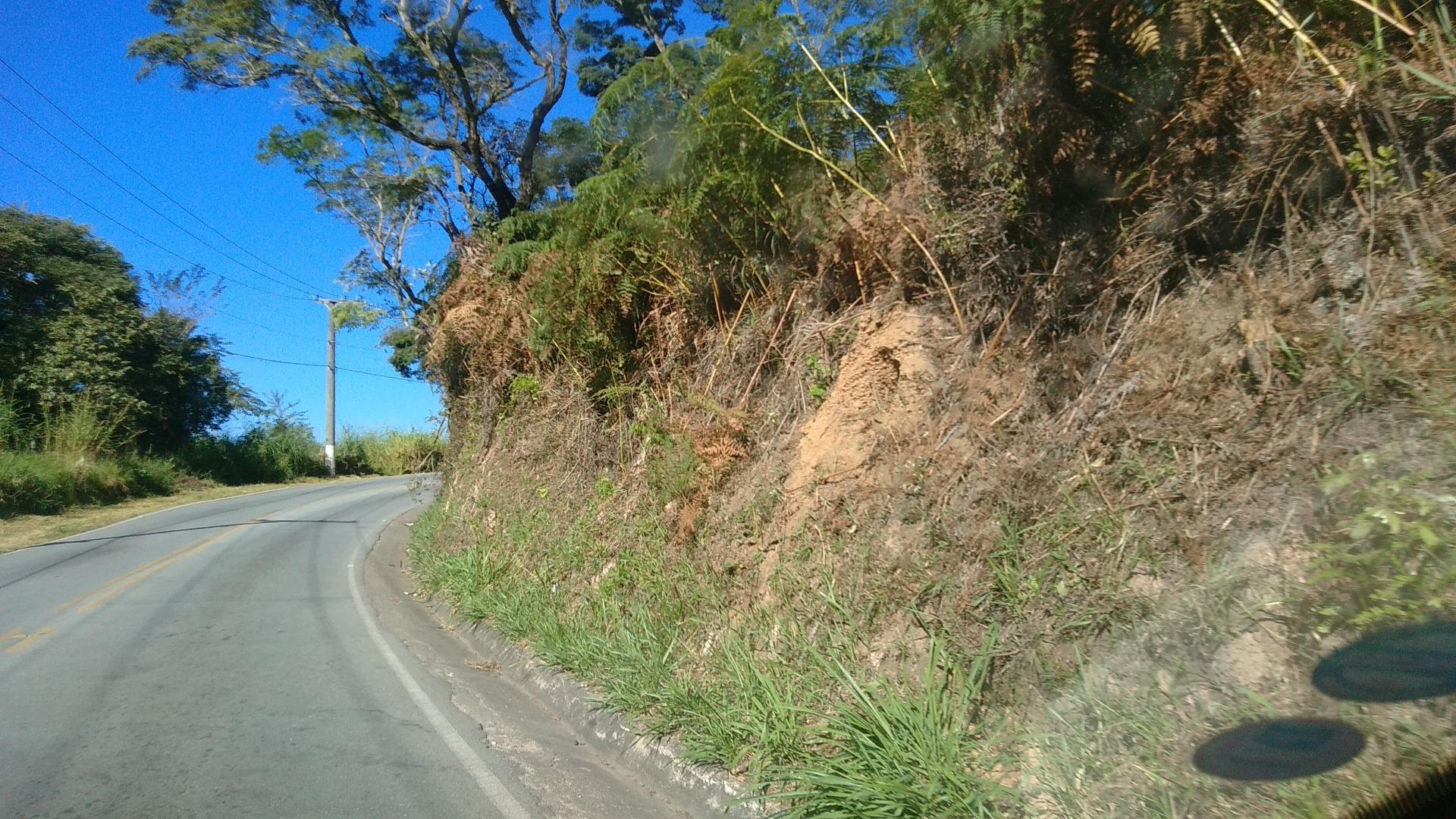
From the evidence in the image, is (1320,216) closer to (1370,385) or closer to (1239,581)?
(1370,385)

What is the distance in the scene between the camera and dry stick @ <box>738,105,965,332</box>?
6719 mm

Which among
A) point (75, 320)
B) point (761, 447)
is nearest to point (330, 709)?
point (761, 447)

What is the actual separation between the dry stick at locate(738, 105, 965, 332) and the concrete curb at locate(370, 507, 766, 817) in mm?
3420

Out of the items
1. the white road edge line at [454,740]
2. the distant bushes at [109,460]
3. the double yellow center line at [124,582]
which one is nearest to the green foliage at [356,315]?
the distant bushes at [109,460]

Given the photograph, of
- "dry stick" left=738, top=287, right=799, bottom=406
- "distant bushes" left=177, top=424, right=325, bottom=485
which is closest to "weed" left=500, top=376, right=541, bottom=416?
"dry stick" left=738, top=287, right=799, bottom=406

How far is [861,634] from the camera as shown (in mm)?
5316

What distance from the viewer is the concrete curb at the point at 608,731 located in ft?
16.8

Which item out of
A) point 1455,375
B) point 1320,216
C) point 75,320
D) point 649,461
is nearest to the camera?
point 1455,375

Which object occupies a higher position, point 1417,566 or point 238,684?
point 1417,566

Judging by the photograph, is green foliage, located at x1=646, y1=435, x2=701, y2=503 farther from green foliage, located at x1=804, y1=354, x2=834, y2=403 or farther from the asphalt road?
the asphalt road

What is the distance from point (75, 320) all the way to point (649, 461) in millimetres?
25898

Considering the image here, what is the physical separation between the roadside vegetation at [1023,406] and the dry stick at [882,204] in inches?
2.9

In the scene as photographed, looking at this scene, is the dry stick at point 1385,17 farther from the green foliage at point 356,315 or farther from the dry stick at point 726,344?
the green foliage at point 356,315

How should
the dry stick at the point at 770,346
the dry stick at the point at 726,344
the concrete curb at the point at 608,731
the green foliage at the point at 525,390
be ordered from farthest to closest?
the green foliage at the point at 525,390
the dry stick at the point at 726,344
the dry stick at the point at 770,346
the concrete curb at the point at 608,731
